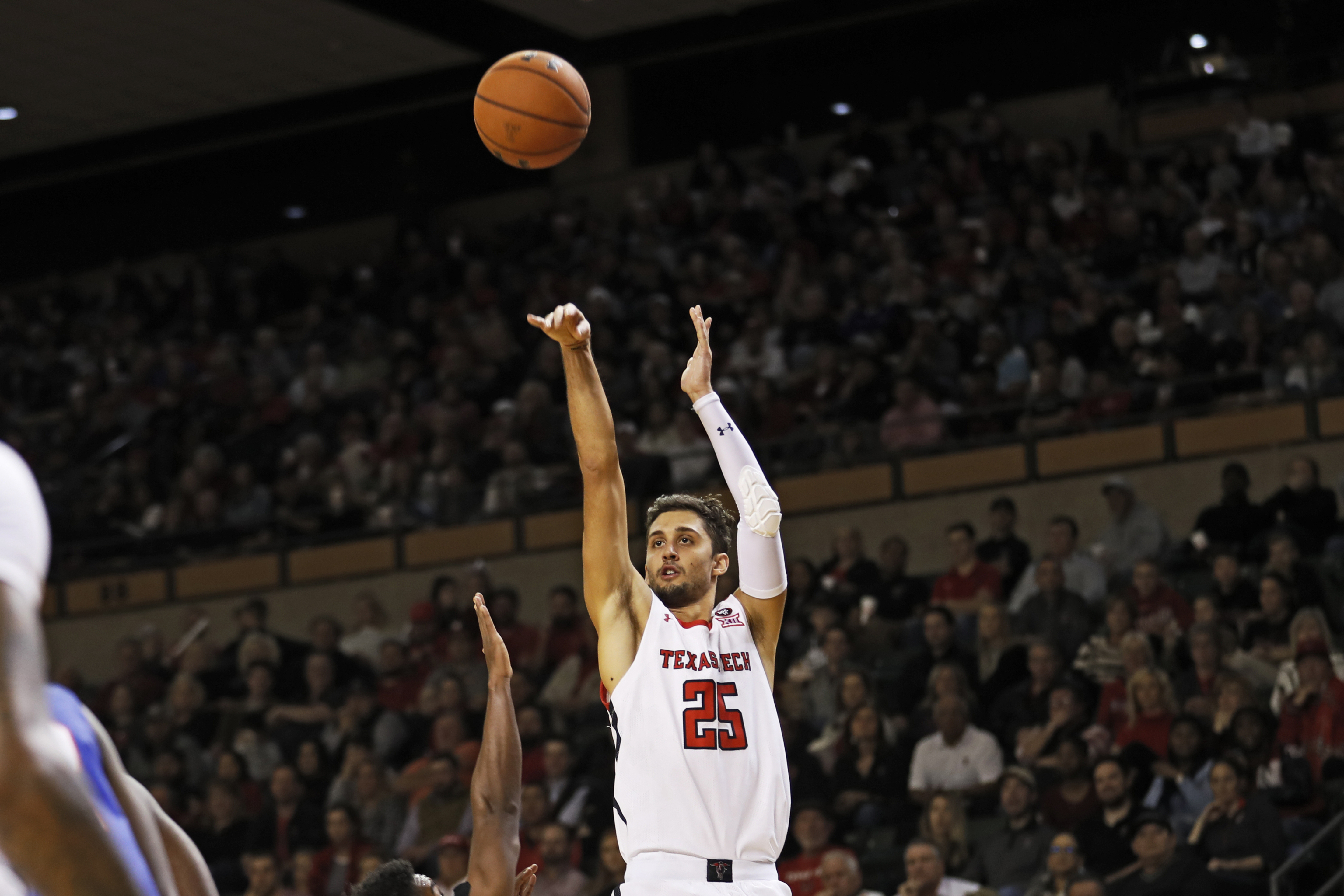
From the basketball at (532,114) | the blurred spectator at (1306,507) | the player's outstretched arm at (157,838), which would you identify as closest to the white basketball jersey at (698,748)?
the player's outstretched arm at (157,838)

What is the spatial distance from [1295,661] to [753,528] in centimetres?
518

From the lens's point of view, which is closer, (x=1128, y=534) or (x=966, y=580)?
(x=966, y=580)

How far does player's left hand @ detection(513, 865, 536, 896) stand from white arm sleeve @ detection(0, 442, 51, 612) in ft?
8.28

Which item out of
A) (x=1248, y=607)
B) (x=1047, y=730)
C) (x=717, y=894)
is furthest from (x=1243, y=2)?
(x=717, y=894)

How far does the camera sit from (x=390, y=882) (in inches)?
148

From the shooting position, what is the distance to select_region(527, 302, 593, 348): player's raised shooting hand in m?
5.00

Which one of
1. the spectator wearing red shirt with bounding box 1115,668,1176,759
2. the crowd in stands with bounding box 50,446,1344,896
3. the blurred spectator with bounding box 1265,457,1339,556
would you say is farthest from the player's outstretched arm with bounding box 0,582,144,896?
the blurred spectator with bounding box 1265,457,1339,556

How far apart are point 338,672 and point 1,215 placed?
1201cm

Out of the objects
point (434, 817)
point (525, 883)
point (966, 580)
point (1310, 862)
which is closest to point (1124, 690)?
point (1310, 862)

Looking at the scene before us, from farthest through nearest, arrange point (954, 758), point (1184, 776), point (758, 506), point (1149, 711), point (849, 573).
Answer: point (849, 573), point (954, 758), point (1149, 711), point (1184, 776), point (758, 506)

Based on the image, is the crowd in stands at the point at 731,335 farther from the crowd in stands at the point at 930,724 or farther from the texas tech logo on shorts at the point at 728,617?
the texas tech logo on shorts at the point at 728,617

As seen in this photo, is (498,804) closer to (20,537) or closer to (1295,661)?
(20,537)

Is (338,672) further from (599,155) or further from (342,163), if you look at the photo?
(342,163)

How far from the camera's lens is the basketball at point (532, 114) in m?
6.45
